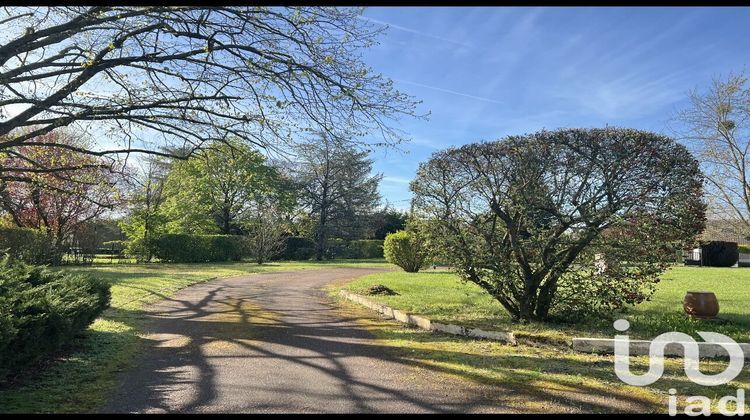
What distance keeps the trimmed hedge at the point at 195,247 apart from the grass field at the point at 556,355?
2448 cm

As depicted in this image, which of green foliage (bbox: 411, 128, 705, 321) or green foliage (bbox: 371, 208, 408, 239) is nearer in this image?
green foliage (bbox: 411, 128, 705, 321)

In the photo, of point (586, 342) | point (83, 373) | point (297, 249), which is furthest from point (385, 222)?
point (83, 373)

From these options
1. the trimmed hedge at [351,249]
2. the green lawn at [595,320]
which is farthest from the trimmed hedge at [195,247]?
the green lawn at [595,320]

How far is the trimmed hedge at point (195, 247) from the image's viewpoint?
32.8 metres

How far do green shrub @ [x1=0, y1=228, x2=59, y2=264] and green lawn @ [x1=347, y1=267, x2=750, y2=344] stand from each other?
16762 mm

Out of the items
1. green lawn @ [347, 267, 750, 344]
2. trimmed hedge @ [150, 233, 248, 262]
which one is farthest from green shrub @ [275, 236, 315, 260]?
green lawn @ [347, 267, 750, 344]

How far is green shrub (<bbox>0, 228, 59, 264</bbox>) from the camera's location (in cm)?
2222

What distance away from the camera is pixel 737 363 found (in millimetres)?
6168

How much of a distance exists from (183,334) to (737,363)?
8197 millimetres

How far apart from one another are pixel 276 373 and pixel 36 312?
8.78 feet

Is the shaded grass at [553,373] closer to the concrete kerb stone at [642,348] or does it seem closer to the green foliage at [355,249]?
the concrete kerb stone at [642,348]

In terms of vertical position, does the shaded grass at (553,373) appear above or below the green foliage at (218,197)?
below

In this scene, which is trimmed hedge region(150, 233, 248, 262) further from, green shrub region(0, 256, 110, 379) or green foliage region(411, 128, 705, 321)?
green foliage region(411, 128, 705, 321)

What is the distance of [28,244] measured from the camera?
2319 centimetres
